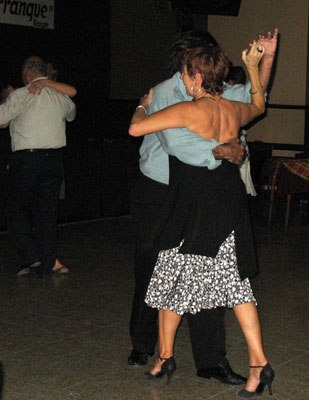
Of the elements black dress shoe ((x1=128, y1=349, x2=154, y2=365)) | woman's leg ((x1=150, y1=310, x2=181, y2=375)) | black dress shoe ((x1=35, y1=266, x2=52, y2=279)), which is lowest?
black dress shoe ((x1=35, y1=266, x2=52, y2=279))

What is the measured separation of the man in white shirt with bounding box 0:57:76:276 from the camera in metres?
5.88

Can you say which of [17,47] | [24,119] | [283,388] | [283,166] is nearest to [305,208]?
[283,166]

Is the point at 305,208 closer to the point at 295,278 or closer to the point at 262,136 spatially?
the point at 262,136

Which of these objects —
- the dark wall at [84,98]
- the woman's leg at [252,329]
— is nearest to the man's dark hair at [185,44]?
the woman's leg at [252,329]

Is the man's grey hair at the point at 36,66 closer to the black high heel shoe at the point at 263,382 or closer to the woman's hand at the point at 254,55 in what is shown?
the woman's hand at the point at 254,55

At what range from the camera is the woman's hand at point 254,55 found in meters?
3.31

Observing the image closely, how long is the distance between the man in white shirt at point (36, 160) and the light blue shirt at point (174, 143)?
2361 mm

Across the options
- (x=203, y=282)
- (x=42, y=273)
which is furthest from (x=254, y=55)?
(x=42, y=273)

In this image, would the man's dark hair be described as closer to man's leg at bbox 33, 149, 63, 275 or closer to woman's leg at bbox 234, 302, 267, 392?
woman's leg at bbox 234, 302, 267, 392

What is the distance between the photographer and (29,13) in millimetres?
9094

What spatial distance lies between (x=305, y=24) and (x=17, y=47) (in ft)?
18.3

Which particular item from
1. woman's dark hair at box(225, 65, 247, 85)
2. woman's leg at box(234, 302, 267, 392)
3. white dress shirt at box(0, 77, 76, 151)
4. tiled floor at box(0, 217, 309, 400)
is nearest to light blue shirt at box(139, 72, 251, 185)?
woman's leg at box(234, 302, 267, 392)

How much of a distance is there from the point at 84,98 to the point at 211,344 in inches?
273

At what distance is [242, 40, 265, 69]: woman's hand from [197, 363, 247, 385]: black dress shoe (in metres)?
1.43
